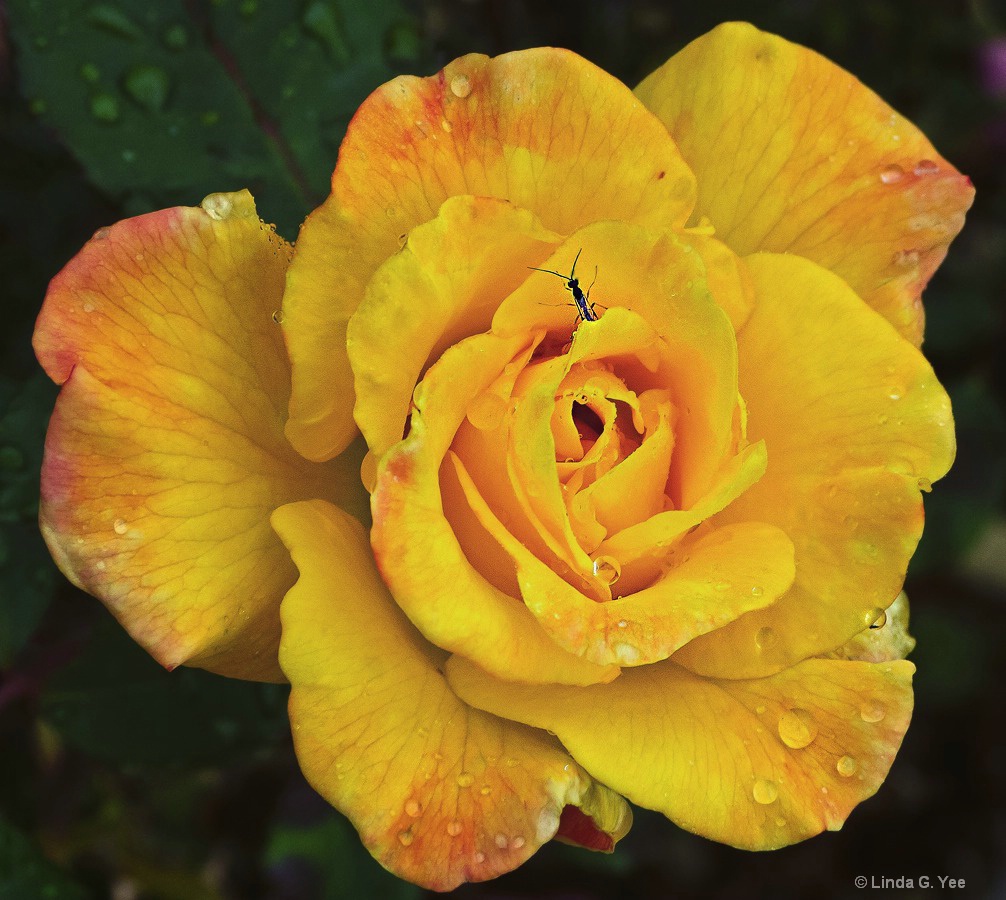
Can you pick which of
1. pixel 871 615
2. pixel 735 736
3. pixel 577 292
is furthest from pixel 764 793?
pixel 577 292

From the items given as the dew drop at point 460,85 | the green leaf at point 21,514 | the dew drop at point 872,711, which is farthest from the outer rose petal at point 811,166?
the green leaf at point 21,514

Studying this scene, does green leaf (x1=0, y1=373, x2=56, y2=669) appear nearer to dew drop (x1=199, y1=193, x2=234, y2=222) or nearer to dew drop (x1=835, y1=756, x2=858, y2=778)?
dew drop (x1=199, y1=193, x2=234, y2=222)

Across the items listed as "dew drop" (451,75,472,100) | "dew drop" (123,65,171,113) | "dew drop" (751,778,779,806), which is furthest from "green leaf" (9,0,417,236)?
"dew drop" (751,778,779,806)

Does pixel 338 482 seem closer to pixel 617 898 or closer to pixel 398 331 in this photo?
pixel 398 331

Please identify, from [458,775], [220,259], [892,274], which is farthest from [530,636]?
[892,274]

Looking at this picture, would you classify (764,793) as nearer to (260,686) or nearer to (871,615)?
(871,615)

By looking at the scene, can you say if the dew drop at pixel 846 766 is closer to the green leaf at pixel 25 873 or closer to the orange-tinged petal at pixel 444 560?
the orange-tinged petal at pixel 444 560
